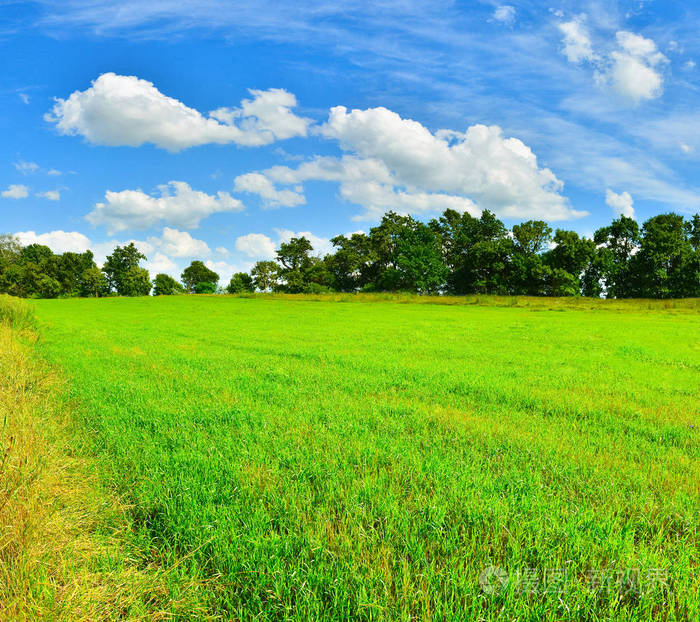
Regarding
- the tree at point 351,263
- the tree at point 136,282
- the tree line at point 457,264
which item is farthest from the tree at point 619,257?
the tree at point 136,282

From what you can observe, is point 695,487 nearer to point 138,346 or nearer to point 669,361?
point 669,361

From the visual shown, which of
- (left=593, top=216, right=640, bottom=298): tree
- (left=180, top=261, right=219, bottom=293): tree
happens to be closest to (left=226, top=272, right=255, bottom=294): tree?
(left=180, top=261, right=219, bottom=293): tree

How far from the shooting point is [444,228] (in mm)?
90500

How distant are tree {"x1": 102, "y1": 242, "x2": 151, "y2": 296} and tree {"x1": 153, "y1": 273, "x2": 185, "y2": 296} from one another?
1114 cm

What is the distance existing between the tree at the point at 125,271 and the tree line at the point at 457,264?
273mm

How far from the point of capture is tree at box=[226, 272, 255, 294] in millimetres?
115756

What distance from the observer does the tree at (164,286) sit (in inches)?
4779

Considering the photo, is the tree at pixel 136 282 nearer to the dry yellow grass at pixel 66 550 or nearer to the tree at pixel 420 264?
the tree at pixel 420 264

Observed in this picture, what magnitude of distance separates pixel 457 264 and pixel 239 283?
221 ft

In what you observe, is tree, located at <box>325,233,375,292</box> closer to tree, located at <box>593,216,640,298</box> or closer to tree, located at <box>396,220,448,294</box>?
tree, located at <box>396,220,448,294</box>

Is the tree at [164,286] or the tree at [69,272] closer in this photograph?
the tree at [69,272]

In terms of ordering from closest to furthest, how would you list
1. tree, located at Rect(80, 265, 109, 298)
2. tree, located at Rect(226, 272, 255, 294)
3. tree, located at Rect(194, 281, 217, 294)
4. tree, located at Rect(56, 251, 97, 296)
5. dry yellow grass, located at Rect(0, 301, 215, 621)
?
dry yellow grass, located at Rect(0, 301, 215, 621) < tree, located at Rect(56, 251, 97, 296) < tree, located at Rect(80, 265, 109, 298) < tree, located at Rect(226, 272, 255, 294) < tree, located at Rect(194, 281, 217, 294)

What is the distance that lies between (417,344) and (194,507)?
11.4m

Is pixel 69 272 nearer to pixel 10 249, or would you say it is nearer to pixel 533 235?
pixel 10 249
